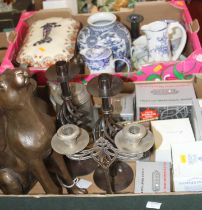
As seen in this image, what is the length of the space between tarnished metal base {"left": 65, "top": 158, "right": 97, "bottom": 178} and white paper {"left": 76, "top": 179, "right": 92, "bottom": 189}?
0.02 metres

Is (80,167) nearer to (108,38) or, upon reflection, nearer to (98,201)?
(98,201)

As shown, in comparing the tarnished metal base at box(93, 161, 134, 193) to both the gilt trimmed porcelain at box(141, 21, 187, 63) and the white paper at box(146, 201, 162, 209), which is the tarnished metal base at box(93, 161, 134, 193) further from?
the gilt trimmed porcelain at box(141, 21, 187, 63)

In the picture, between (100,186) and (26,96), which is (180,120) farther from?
(26,96)

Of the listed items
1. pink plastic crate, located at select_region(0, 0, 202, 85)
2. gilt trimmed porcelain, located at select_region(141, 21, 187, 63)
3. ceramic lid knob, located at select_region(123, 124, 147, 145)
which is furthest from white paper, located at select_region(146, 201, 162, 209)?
gilt trimmed porcelain, located at select_region(141, 21, 187, 63)

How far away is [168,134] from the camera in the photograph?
0.87 m

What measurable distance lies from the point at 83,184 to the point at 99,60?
1.11ft

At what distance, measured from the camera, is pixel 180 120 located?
2.92ft

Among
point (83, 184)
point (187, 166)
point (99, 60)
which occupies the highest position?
point (99, 60)

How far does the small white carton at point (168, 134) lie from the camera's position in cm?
85

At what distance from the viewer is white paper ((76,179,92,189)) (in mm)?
875

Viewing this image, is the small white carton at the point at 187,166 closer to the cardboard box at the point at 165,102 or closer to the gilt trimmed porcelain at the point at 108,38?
the cardboard box at the point at 165,102

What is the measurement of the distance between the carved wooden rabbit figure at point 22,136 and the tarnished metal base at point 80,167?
90 millimetres

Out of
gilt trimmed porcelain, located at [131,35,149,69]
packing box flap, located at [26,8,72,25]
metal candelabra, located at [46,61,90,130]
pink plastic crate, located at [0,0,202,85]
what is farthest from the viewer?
packing box flap, located at [26,8,72,25]

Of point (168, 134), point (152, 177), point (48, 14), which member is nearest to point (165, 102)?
point (168, 134)
